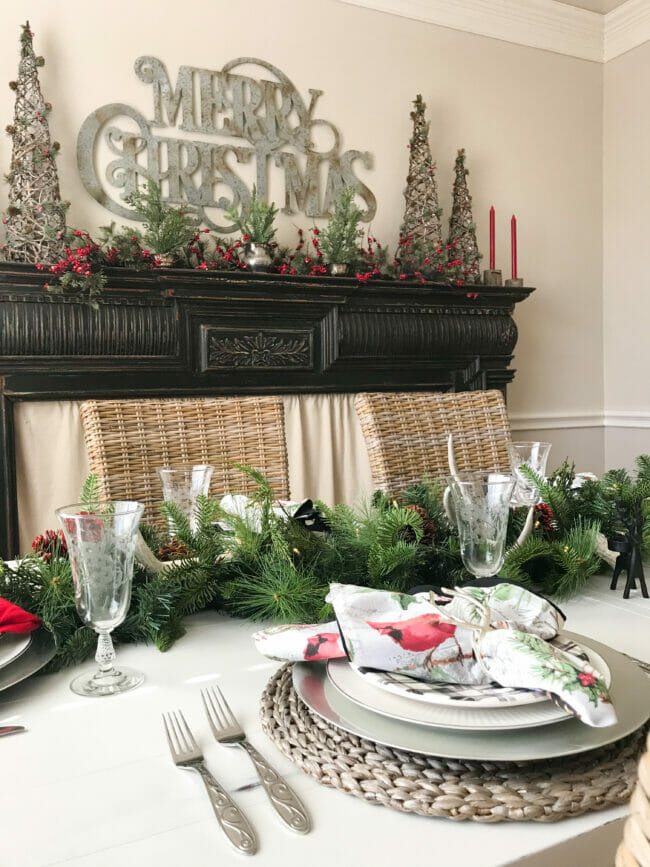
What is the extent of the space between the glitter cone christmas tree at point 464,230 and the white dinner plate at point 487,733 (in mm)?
2704

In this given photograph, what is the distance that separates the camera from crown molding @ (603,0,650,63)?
11.4ft

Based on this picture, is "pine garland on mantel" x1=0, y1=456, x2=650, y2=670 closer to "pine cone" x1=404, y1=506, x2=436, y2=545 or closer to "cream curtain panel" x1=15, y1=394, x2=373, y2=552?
"pine cone" x1=404, y1=506, x2=436, y2=545

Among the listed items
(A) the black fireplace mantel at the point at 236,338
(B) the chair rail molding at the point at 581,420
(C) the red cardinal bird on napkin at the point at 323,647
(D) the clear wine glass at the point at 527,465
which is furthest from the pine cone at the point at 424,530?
(B) the chair rail molding at the point at 581,420

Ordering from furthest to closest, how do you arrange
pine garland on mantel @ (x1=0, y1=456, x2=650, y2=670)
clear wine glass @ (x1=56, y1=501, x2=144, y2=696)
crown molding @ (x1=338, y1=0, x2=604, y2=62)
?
crown molding @ (x1=338, y1=0, x2=604, y2=62), pine garland on mantel @ (x1=0, y1=456, x2=650, y2=670), clear wine glass @ (x1=56, y1=501, x2=144, y2=696)

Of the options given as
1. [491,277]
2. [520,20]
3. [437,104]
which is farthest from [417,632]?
[520,20]

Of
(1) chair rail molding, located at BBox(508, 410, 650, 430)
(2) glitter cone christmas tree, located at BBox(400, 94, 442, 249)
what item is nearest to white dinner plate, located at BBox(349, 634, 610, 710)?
(2) glitter cone christmas tree, located at BBox(400, 94, 442, 249)

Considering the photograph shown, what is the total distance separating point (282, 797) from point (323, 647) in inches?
5.9

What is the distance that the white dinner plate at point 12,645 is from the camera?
0.69m

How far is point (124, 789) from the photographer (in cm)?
50

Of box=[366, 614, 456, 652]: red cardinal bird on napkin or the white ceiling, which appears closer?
box=[366, 614, 456, 652]: red cardinal bird on napkin

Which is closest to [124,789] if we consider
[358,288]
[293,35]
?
[358,288]

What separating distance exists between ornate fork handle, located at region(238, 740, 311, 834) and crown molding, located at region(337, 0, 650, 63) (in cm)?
341

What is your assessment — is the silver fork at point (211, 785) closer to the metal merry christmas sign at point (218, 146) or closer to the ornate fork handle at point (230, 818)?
the ornate fork handle at point (230, 818)

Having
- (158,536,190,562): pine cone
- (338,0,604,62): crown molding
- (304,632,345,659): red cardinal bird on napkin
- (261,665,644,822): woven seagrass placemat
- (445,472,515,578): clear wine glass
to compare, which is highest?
(338,0,604,62): crown molding
